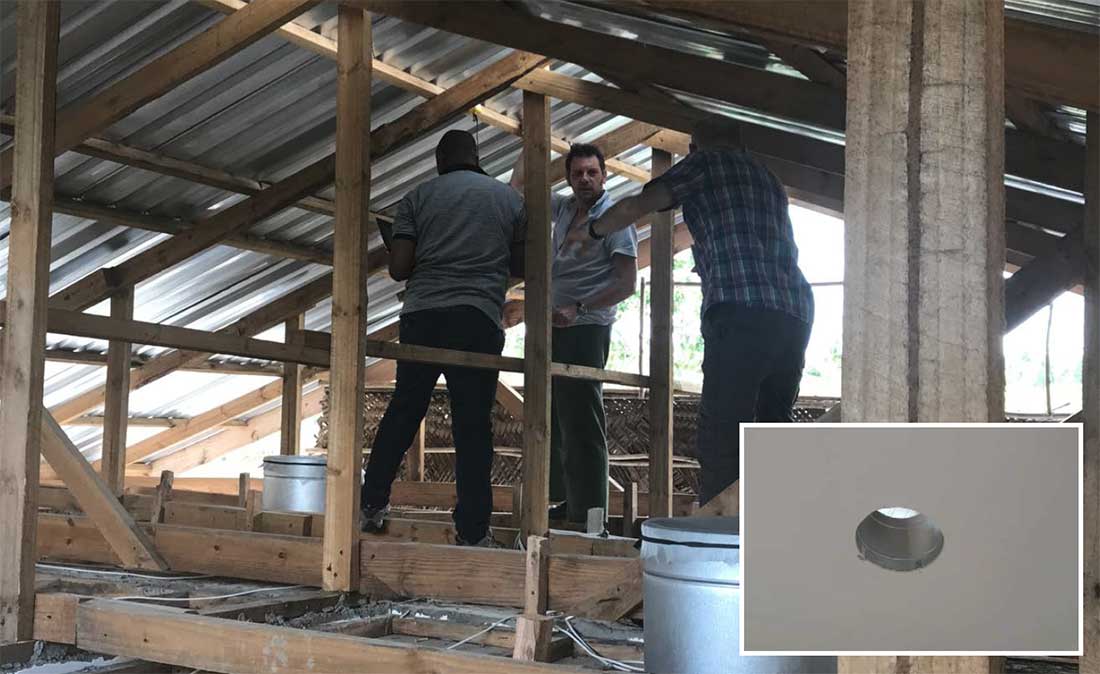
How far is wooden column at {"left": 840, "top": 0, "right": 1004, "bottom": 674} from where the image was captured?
45.9 inches

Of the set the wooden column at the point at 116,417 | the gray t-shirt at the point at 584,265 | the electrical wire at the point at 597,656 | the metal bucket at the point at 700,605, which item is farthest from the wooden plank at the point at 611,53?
the wooden column at the point at 116,417

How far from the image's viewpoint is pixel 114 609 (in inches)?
110

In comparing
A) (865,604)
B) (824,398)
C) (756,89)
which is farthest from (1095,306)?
(824,398)

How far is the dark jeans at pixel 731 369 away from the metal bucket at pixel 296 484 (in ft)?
7.52

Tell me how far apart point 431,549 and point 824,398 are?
5.52 meters

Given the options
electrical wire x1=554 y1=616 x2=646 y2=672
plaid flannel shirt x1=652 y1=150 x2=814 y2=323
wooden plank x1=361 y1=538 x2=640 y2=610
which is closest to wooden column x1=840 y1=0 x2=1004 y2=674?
electrical wire x1=554 y1=616 x2=646 y2=672

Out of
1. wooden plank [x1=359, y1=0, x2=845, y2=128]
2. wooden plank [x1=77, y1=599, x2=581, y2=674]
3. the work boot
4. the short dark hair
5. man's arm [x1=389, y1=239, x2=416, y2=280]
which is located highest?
wooden plank [x1=359, y1=0, x2=845, y2=128]

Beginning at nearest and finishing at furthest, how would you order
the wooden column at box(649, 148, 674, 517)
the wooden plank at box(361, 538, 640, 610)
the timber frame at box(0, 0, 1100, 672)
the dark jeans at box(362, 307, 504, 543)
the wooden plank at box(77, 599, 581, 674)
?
the wooden plank at box(77, 599, 581, 674), the timber frame at box(0, 0, 1100, 672), the wooden plank at box(361, 538, 640, 610), the dark jeans at box(362, 307, 504, 543), the wooden column at box(649, 148, 674, 517)

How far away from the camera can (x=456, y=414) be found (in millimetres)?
4039

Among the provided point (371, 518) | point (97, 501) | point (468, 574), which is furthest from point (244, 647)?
point (371, 518)

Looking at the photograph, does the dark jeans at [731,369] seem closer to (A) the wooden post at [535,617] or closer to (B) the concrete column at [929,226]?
(A) the wooden post at [535,617]

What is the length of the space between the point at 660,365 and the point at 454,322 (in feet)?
6.64

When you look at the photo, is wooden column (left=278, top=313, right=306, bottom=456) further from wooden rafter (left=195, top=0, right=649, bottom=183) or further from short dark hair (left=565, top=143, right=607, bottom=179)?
short dark hair (left=565, top=143, right=607, bottom=179)

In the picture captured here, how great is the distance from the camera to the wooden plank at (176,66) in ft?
12.0
